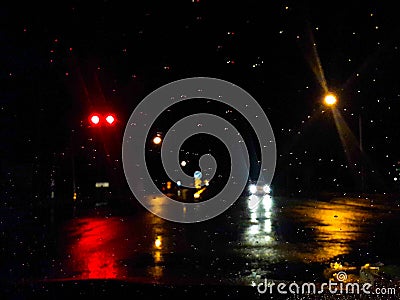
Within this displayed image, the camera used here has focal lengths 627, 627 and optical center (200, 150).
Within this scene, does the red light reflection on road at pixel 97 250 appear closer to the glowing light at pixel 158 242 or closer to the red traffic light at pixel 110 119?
the glowing light at pixel 158 242

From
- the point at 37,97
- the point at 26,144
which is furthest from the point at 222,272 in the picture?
the point at 26,144

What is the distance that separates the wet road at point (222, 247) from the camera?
9.66 meters

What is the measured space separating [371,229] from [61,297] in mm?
10753

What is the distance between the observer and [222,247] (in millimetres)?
12758

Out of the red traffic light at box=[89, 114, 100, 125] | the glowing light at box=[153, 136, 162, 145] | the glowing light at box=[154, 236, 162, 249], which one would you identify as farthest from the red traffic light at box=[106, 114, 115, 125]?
the glowing light at box=[153, 136, 162, 145]

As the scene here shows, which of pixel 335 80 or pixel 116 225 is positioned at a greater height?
pixel 335 80

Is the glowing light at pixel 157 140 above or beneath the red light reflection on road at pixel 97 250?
above

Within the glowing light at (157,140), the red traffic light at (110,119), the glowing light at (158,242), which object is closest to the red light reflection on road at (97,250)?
the glowing light at (158,242)

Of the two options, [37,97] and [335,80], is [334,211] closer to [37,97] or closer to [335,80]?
[335,80]

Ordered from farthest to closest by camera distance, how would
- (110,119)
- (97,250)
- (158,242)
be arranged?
(110,119), (158,242), (97,250)

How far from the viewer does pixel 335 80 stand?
29719 mm

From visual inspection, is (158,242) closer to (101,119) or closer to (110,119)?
(110,119)

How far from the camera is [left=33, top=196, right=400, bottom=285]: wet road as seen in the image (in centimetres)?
966

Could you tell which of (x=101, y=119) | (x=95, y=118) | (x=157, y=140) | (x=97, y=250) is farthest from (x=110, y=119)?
(x=157, y=140)
